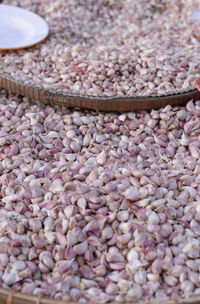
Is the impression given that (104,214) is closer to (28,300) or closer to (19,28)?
(28,300)

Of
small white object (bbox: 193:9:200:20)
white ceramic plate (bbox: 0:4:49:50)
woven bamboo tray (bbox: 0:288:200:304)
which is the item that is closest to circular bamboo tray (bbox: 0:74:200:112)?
white ceramic plate (bbox: 0:4:49:50)

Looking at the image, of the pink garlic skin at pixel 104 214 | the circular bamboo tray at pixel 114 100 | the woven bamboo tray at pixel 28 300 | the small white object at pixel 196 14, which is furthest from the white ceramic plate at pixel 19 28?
the woven bamboo tray at pixel 28 300

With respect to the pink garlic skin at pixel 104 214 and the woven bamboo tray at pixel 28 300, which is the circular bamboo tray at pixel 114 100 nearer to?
the pink garlic skin at pixel 104 214

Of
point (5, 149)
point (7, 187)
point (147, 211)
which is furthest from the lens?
point (5, 149)

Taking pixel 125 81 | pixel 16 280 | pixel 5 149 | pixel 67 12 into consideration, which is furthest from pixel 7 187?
pixel 67 12

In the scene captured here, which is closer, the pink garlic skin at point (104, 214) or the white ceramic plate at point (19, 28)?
the pink garlic skin at point (104, 214)

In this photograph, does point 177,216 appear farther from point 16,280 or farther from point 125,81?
point 125,81

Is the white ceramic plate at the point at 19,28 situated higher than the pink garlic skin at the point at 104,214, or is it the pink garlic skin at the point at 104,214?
the white ceramic plate at the point at 19,28
